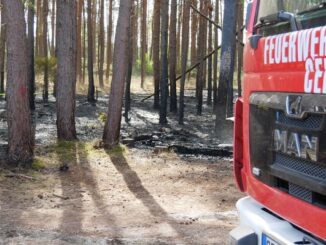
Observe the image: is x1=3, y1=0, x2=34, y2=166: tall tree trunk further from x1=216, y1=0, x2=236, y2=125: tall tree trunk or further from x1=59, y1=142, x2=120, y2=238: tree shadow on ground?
x1=216, y1=0, x2=236, y2=125: tall tree trunk

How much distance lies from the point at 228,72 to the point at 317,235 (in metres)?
11.7

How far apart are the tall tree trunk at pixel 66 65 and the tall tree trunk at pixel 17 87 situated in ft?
7.15

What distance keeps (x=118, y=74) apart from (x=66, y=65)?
104 cm

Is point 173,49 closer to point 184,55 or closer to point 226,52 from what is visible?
point 184,55

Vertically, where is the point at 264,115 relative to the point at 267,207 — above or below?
above

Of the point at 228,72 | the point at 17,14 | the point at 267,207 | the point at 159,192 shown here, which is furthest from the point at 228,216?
the point at 228,72

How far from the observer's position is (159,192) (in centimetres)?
718

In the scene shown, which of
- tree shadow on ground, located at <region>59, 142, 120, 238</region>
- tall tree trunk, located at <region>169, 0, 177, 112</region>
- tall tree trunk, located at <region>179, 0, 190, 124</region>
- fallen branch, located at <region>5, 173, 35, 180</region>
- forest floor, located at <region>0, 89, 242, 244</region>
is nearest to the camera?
forest floor, located at <region>0, 89, 242, 244</region>

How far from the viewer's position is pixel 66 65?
1044 cm

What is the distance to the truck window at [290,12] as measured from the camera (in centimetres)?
242

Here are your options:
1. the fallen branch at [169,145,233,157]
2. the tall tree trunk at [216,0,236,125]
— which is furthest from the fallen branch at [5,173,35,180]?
the tall tree trunk at [216,0,236,125]

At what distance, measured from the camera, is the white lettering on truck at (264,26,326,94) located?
226 centimetres

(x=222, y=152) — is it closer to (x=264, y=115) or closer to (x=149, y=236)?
(x=149, y=236)

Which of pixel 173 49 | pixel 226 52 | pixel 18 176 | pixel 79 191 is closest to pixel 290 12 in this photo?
pixel 79 191
